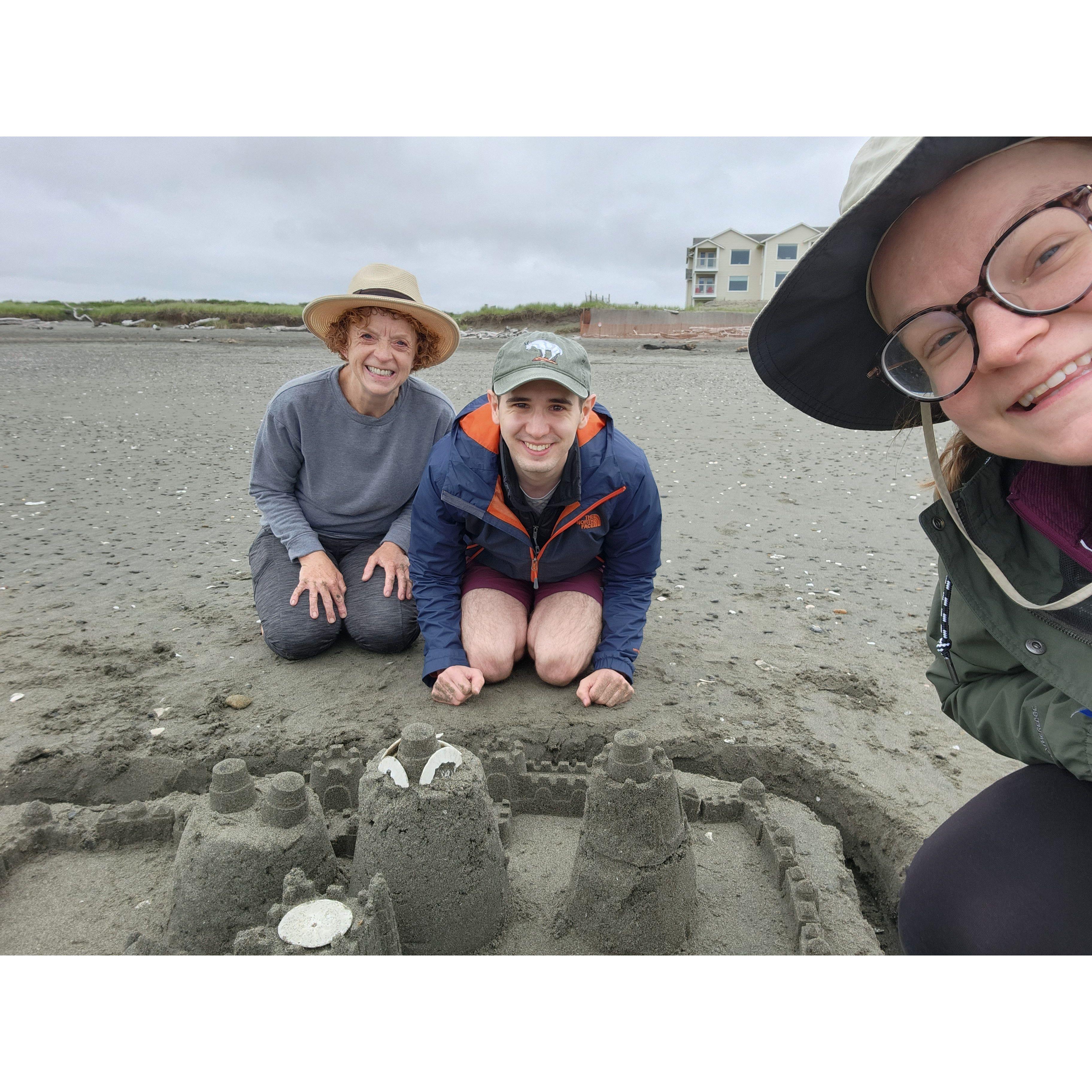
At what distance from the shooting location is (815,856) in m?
2.44

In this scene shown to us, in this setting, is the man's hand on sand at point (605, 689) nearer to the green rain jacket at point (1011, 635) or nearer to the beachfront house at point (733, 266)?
the green rain jacket at point (1011, 635)

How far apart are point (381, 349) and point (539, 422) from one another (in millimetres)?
1013

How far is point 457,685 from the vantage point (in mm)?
3049

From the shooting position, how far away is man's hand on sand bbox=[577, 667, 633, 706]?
10.2 ft

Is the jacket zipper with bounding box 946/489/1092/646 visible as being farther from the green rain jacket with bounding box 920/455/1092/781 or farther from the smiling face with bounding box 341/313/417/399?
the smiling face with bounding box 341/313/417/399

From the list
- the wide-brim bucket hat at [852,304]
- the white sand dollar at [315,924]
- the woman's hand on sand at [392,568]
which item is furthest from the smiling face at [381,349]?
the white sand dollar at [315,924]

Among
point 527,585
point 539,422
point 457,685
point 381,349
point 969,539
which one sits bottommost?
point 457,685

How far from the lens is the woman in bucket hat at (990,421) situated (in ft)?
3.70

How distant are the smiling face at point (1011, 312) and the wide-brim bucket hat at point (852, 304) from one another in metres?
0.04

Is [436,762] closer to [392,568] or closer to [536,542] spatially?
[536,542]

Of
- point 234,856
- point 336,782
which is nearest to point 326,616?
point 336,782

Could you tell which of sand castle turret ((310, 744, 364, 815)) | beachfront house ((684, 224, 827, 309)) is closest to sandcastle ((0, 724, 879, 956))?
sand castle turret ((310, 744, 364, 815))

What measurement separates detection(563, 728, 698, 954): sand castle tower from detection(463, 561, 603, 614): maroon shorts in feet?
4.53

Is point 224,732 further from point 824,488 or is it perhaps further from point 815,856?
point 824,488
